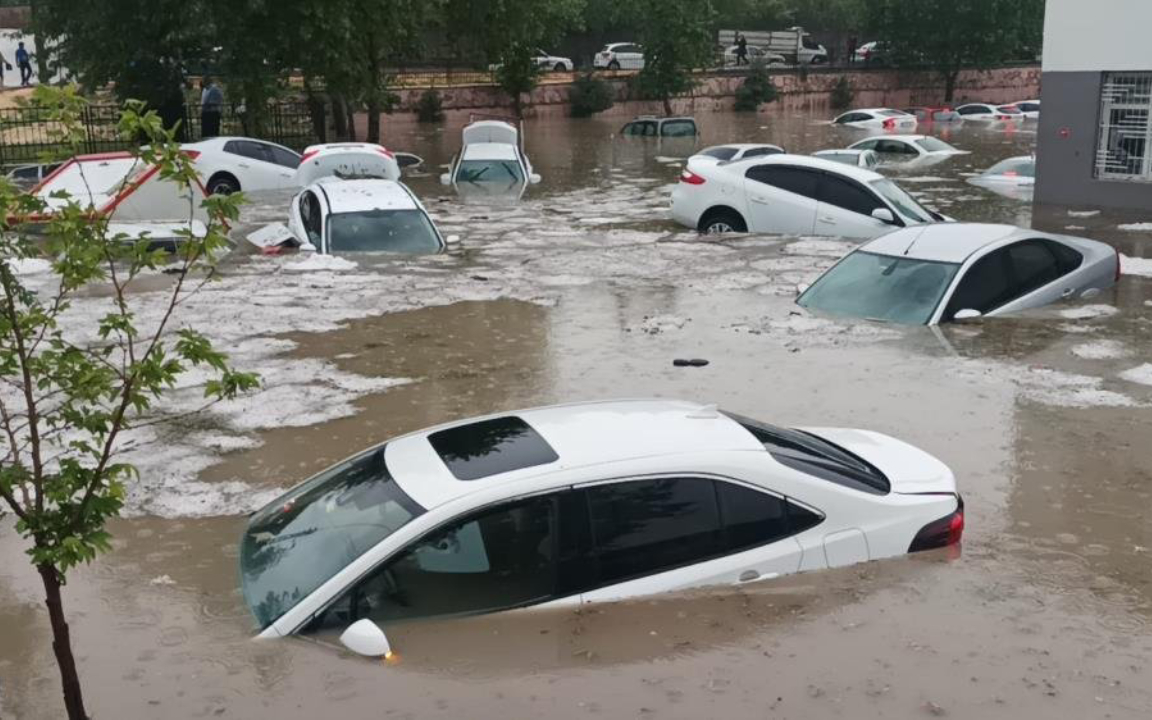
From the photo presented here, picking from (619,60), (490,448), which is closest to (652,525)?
(490,448)

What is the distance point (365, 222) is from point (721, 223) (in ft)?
18.8

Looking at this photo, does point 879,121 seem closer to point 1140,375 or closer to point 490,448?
point 1140,375

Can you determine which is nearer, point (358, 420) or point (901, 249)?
point (358, 420)

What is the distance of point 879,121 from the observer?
55.3 meters

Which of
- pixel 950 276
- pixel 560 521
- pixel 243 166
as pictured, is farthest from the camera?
pixel 243 166

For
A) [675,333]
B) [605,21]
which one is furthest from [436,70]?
[675,333]

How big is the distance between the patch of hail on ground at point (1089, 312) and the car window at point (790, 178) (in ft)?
19.6

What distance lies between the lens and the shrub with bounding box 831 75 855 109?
70812mm

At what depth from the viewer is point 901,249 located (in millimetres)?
13406

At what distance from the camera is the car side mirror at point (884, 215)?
60.8ft

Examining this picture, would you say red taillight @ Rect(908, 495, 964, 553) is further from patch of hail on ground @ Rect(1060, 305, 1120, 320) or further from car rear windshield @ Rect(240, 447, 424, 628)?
patch of hail on ground @ Rect(1060, 305, 1120, 320)

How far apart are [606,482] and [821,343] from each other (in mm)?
7368

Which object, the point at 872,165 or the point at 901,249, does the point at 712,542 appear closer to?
the point at 901,249

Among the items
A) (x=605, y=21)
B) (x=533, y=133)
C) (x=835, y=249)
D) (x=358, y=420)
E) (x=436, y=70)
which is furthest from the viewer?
(x=605, y=21)
